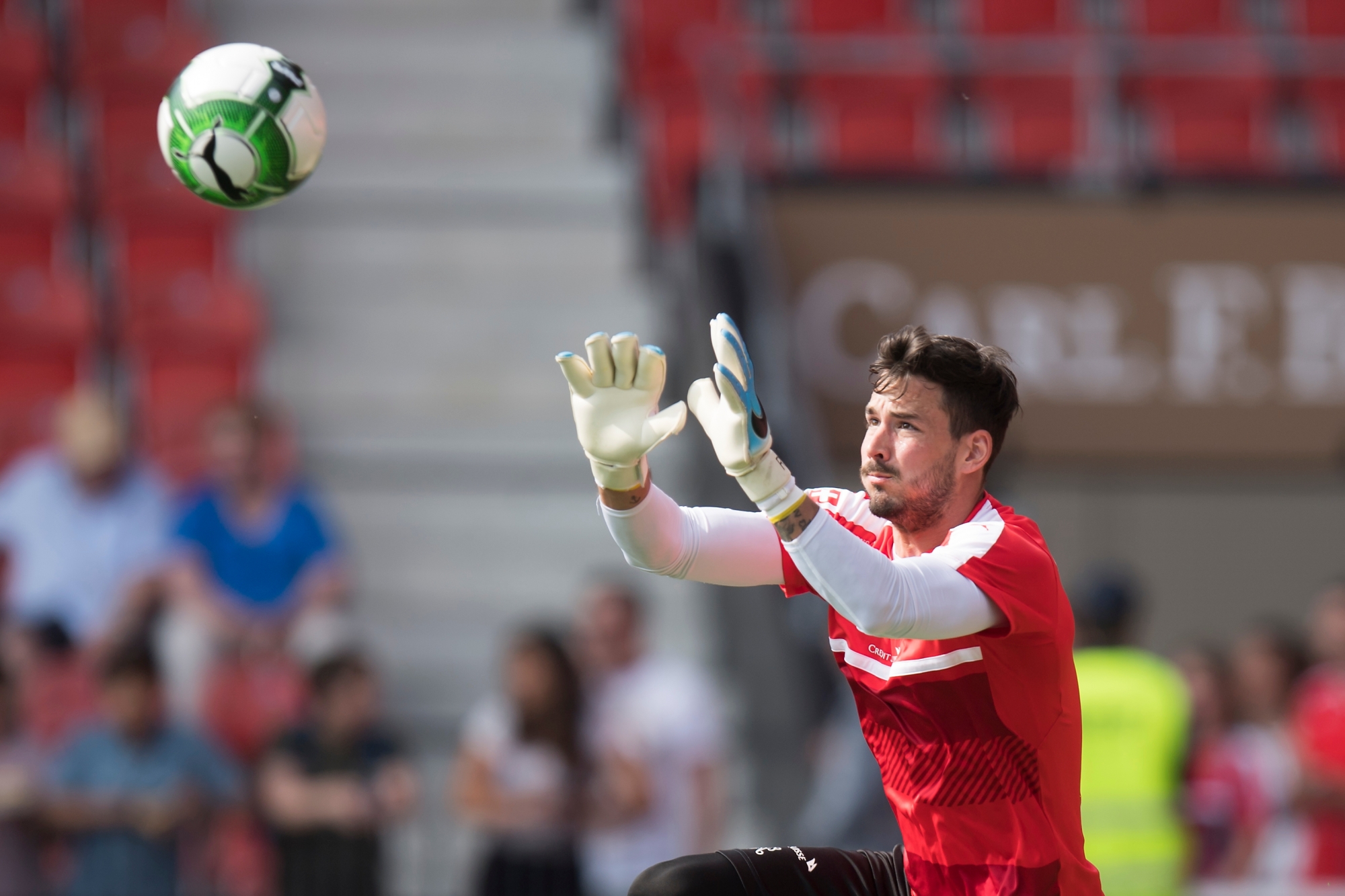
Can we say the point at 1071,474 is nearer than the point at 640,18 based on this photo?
Yes

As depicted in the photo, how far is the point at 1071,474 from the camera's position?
11469 millimetres

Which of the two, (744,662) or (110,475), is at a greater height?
(110,475)

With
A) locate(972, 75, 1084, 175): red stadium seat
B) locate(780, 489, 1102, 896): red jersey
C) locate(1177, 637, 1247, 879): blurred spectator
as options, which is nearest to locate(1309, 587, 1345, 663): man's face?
locate(1177, 637, 1247, 879): blurred spectator

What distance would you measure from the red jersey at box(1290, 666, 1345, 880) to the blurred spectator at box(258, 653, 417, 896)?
419 centimetres

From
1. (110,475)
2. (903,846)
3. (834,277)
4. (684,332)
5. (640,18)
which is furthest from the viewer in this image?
(640,18)

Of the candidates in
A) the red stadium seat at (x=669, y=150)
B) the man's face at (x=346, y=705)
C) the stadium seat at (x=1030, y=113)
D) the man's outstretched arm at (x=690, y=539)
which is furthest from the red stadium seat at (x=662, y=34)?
the man's outstretched arm at (x=690, y=539)

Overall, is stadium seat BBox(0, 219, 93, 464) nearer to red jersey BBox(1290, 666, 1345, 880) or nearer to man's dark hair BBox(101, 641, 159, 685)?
man's dark hair BBox(101, 641, 159, 685)

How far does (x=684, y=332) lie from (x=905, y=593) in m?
6.64

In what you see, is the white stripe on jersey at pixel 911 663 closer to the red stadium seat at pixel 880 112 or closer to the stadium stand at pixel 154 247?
the stadium stand at pixel 154 247

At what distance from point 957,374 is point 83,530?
19.8ft

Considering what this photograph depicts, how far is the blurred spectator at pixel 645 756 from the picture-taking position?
25.7 ft

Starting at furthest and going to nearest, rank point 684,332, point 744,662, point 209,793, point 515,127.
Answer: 1. point 515,127
2. point 684,332
3. point 744,662
4. point 209,793

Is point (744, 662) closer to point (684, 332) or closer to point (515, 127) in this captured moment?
point (684, 332)

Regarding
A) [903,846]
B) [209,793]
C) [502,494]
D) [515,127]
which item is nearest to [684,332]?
[502,494]
